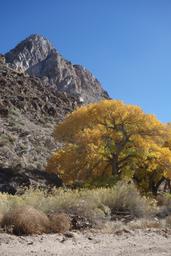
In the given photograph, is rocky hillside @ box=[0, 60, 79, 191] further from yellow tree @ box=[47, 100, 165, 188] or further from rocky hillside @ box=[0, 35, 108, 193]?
yellow tree @ box=[47, 100, 165, 188]

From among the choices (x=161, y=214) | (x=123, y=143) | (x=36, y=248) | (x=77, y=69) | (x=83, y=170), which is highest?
(x=77, y=69)

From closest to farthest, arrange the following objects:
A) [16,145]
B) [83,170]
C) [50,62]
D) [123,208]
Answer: [123,208]
[83,170]
[16,145]
[50,62]

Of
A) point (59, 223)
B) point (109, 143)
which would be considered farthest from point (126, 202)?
point (109, 143)

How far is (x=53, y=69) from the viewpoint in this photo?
4304 inches

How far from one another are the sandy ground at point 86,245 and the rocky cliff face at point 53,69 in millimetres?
82712

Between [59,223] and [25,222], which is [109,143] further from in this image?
[25,222]

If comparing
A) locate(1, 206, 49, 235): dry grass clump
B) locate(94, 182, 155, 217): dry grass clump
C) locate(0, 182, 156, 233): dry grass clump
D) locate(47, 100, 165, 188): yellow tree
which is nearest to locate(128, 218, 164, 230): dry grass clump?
locate(0, 182, 156, 233): dry grass clump

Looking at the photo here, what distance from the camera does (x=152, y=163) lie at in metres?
32.7

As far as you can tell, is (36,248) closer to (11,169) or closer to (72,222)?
(72,222)

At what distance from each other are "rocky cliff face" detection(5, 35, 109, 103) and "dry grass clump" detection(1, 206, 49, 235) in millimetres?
82504

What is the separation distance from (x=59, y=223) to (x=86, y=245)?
179 cm

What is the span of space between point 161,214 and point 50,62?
323 feet

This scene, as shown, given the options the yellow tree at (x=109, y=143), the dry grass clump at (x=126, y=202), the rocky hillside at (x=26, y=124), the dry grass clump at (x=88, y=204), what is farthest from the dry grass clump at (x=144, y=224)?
the yellow tree at (x=109, y=143)

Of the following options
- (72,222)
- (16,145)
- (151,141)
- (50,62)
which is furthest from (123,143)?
(50,62)
